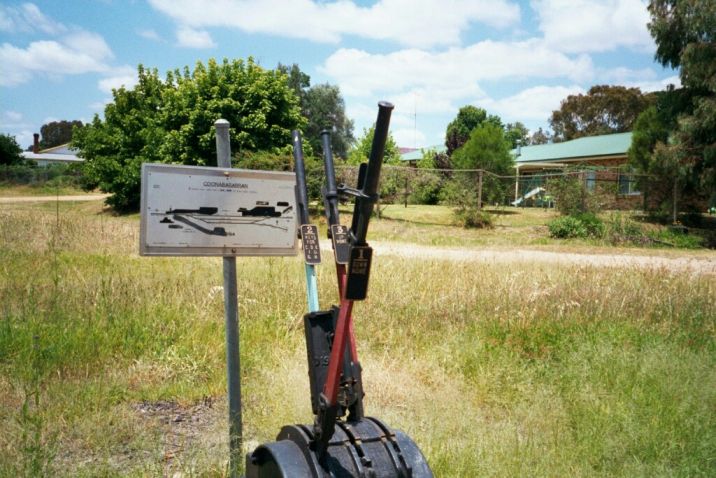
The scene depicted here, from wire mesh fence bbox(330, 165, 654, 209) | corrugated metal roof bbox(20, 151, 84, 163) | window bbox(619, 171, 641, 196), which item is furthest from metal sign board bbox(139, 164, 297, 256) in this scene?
corrugated metal roof bbox(20, 151, 84, 163)

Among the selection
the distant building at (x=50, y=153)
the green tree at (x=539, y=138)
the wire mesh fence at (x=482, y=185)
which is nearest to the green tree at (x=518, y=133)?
the green tree at (x=539, y=138)

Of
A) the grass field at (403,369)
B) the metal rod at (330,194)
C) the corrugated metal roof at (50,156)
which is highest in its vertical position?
the corrugated metal roof at (50,156)

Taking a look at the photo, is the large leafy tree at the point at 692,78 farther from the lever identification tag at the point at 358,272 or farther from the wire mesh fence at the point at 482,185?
the lever identification tag at the point at 358,272

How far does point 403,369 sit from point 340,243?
269 cm

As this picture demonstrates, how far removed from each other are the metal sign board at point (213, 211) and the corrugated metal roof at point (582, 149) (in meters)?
31.2

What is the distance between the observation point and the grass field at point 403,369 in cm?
321

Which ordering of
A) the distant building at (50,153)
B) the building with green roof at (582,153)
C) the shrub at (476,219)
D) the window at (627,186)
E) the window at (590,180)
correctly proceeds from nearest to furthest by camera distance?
Answer: the shrub at (476,219), the window at (590,180), the window at (627,186), the building with green roof at (582,153), the distant building at (50,153)

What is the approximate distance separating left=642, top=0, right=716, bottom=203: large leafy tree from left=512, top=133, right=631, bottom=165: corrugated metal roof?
11843mm

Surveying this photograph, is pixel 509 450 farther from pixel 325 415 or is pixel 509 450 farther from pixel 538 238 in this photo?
pixel 538 238

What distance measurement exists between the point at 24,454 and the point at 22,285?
381 cm

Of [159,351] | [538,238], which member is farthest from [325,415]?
[538,238]

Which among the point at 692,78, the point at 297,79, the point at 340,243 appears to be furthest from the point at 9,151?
the point at 340,243

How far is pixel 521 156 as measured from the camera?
42406mm

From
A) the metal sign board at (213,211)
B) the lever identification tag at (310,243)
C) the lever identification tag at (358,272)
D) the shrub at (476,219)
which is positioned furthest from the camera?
the shrub at (476,219)
